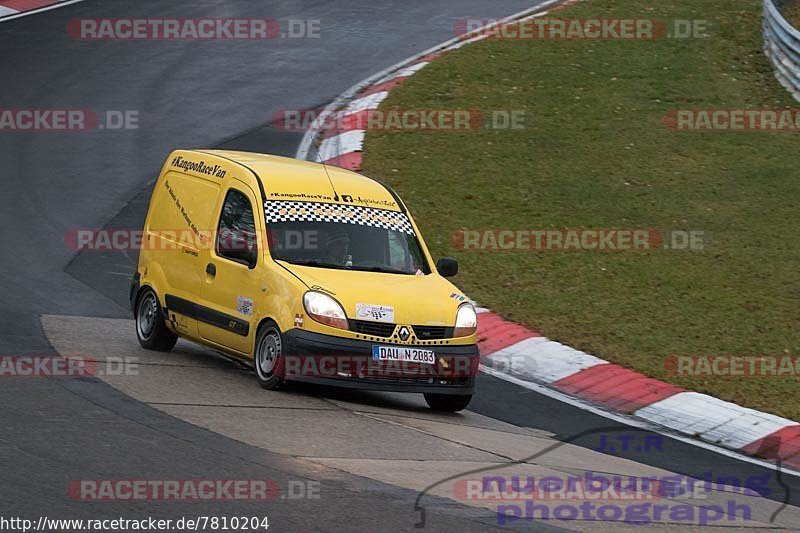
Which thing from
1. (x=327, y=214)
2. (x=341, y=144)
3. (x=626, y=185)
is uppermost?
(x=341, y=144)

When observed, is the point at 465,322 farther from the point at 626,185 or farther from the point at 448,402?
the point at 626,185

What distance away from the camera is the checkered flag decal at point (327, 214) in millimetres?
11062

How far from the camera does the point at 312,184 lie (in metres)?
11.4

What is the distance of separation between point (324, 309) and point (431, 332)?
0.91m

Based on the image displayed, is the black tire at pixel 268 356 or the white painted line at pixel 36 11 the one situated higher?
the white painted line at pixel 36 11

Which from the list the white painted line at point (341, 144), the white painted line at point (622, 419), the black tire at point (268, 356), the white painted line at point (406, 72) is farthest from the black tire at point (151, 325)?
the white painted line at point (406, 72)

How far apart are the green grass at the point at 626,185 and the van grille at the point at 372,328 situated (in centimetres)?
322

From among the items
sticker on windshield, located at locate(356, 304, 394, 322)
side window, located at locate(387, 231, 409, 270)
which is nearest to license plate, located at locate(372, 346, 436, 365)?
sticker on windshield, located at locate(356, 304, 394, 322)

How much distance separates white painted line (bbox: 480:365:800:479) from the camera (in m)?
10.5

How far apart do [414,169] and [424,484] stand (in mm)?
10606

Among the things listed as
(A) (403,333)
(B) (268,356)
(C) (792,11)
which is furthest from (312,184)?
(C) (792,11)

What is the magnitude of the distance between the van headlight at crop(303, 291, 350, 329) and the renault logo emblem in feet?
1.42

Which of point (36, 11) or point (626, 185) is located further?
point (36, 11)

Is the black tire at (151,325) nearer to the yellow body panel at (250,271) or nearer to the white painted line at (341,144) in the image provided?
the yellow body panel at (250,271)
